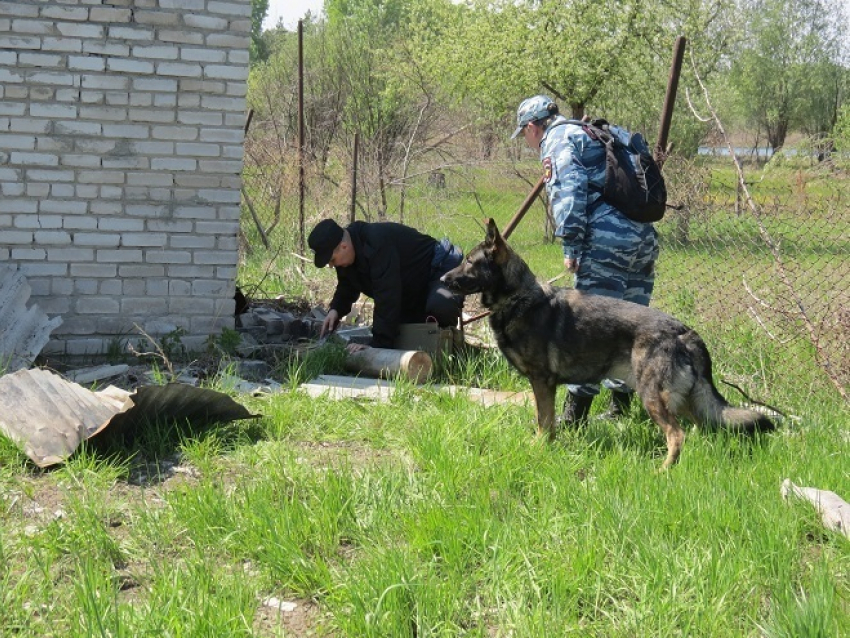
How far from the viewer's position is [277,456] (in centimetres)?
477

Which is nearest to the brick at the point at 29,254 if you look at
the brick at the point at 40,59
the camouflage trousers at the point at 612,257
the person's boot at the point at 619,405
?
the brick at the point at 40,59

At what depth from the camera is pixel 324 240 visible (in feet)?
22.6

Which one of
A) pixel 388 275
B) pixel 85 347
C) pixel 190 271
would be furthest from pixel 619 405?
pixel 85 347

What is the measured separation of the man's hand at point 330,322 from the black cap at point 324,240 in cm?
69

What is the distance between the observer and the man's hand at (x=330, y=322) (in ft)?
24.8

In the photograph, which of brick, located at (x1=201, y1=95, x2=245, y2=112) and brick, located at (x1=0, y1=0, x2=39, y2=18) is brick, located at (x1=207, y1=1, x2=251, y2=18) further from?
brick, located at (x1=0, y1=0, x2=39, y2=18)

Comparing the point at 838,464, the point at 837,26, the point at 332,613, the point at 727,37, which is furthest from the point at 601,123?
the point at 837,26

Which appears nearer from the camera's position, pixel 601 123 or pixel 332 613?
pixel 332 613

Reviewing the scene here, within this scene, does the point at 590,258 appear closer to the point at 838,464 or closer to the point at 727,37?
the point at 838,464

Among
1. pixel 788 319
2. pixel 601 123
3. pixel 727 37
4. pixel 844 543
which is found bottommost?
pixel 844 543

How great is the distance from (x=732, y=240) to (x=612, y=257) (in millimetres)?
2150

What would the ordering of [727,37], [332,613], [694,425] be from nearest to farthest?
[332,613] → [694,425] → [727,37]

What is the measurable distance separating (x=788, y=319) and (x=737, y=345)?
0.59 meters

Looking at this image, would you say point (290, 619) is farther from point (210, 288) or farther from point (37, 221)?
point (37, 221)
